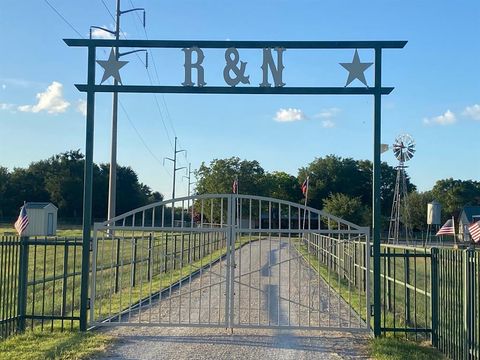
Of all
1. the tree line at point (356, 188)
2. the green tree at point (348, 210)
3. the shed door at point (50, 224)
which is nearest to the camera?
the green tree at point (348, 210)

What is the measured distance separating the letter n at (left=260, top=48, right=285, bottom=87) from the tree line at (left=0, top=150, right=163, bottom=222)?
2980 inches

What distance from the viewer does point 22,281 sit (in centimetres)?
977

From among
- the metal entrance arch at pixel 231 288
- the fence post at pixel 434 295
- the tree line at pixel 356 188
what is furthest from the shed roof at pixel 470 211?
the fence post at pixel 434 295

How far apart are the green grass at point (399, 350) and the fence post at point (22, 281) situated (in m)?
5.67

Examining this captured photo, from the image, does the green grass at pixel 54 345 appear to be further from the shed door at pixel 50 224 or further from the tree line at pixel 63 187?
the tree line at pixel 63 187

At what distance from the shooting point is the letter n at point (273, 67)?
1012cm

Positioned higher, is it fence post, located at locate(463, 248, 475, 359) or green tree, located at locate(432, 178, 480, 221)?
green tree, located at locate(432, 178, 480, 221)

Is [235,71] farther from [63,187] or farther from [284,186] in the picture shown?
[63,187]

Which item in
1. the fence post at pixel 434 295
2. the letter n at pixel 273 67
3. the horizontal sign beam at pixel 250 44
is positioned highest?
the horizontal sign beam at pixel 250 44

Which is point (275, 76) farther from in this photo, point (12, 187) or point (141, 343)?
point (12, 187)

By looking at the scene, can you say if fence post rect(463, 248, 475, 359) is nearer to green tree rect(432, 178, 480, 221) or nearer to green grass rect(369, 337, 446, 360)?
green grass rect(369, 337, 446, 360)

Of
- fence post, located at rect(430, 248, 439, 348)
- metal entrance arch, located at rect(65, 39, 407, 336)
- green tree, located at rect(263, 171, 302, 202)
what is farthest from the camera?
green tree, located at rect(263, 171, 302, 202)

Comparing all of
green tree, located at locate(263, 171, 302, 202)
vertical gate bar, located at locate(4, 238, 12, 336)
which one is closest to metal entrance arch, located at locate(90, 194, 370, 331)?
vertical gate bar, located at locate(4, 238, 12, 336)

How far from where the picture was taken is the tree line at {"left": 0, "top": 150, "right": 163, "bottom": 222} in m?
87.6
